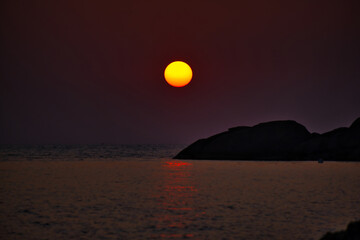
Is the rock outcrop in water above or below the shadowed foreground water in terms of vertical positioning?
above

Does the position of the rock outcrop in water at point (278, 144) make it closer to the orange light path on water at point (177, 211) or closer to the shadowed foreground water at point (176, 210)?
the shadowed foreground water at point (176, 210)

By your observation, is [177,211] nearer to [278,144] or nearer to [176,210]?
[176,210]

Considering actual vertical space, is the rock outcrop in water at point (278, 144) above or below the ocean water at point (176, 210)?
above

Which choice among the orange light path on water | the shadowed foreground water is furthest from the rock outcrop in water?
the orange light path on water

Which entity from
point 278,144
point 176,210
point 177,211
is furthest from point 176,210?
point 278,144

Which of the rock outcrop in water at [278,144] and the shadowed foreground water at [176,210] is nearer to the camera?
the shadowed foreground water at [176,210]

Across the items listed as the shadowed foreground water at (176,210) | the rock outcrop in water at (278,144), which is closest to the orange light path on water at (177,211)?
the shadowed foreground water at (176,210)

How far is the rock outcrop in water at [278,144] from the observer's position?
86688mm

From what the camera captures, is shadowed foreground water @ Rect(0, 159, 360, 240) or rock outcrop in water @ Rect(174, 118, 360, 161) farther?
rock outcrop in water @ Rect(174, 118, 360, 161)

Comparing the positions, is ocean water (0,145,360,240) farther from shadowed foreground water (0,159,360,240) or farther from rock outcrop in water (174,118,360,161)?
rock outcrop in water (174,118,360,161)

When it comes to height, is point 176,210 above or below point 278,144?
below

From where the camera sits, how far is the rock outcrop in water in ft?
284

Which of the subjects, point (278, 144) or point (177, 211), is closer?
point (177, 211)

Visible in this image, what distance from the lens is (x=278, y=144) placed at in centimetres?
9581
